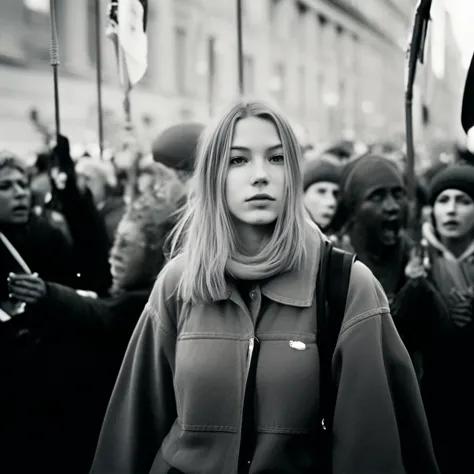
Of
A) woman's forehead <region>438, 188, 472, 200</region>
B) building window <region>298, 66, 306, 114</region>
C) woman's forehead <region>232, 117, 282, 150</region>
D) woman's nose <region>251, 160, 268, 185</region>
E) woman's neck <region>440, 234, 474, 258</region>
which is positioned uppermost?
building window <region>298, 66, 306, 114</region>

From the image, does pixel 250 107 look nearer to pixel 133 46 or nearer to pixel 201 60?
pixel 133 46

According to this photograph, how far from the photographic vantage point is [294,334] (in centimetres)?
240

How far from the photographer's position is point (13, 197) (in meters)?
3.99

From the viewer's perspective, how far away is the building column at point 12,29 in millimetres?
18656

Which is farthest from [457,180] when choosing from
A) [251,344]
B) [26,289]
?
[251,344]

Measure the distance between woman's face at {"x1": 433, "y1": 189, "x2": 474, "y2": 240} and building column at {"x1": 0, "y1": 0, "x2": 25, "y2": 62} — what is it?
50.8 feet

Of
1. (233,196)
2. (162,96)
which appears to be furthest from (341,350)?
(162,96)

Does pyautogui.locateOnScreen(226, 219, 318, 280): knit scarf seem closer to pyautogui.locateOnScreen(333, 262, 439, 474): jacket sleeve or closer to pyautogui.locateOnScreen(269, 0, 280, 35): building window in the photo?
pyautogui.locateOnScreen(333, 262, 439, 474): jacket sleeve

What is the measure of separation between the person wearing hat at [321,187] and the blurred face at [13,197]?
1.77 meters

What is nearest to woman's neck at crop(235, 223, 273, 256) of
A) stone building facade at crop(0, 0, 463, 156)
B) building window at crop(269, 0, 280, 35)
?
stone building facade at crop(0, 0, 463, 156)

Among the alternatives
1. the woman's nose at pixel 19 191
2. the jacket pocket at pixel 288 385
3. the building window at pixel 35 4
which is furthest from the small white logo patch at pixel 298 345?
the building window at pixel 35 4

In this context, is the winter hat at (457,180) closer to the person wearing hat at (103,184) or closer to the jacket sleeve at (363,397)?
the person wearing hat at (103,184)

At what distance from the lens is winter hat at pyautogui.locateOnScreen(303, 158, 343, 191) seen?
542cm

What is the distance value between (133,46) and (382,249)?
59.0 inches
